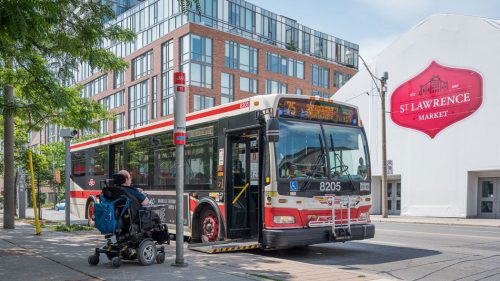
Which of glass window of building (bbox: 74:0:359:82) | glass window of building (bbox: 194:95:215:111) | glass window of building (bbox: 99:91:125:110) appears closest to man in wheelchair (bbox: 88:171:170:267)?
glass window of building (bbox: 74:0:359:82)

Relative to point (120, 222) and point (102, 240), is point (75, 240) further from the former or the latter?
point (120, 222)

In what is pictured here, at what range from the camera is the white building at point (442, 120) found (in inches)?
993

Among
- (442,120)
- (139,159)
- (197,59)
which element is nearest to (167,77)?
(197,59)

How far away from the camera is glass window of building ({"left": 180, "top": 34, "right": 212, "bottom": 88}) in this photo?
4981 cm

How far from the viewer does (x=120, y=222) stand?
8320mm

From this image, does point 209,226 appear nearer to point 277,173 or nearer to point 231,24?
point 277,173

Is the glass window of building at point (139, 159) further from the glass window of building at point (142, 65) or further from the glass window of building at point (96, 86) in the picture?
the glass window of building at point (96, 86)

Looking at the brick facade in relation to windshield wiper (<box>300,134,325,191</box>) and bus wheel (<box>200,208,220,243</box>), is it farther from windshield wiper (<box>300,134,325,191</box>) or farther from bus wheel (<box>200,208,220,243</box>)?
windshield wiper (<box>300,134,325,191</box>)

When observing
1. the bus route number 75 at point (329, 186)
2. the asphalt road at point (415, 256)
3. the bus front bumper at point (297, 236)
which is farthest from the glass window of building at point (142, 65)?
the bus front bumper at point (297, 236)

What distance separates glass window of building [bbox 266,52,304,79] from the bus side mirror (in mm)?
49919

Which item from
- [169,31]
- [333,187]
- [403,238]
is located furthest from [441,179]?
[169,31]

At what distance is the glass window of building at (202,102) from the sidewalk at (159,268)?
4011 cm

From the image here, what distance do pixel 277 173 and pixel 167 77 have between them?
4480 cm

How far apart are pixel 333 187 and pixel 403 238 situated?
16.1ft
